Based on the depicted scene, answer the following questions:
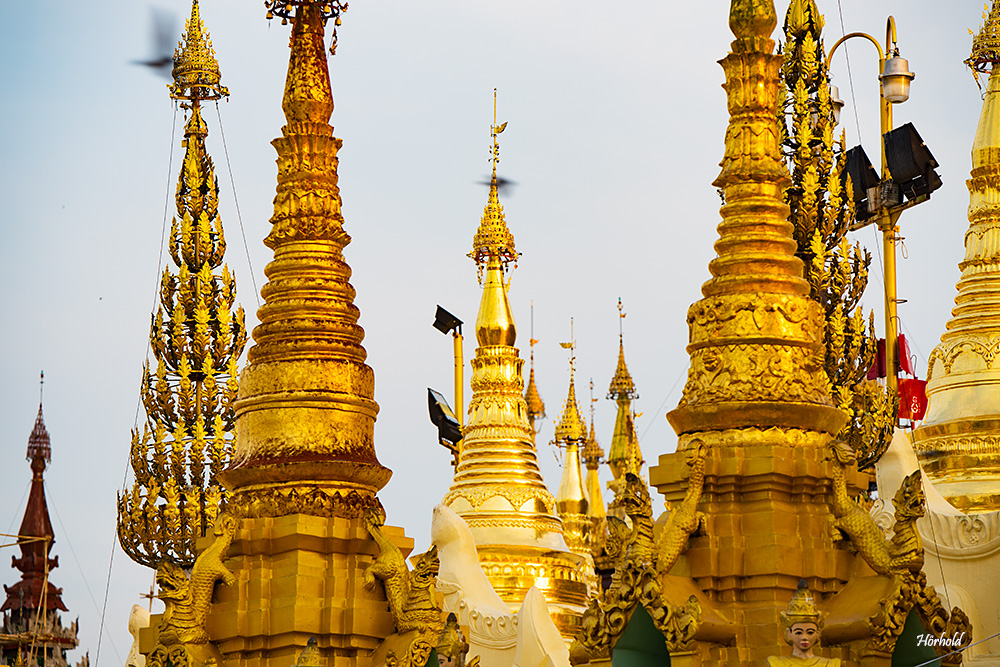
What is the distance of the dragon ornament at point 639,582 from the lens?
46.9 ft

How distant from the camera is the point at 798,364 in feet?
51.1

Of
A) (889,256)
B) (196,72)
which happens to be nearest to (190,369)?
(196,72)

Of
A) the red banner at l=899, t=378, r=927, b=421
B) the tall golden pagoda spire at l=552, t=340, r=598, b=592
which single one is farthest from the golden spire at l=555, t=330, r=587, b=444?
the red banner at l=899, t=378, r=927, b=421

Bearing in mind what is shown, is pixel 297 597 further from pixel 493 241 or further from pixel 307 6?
pixel 493 241

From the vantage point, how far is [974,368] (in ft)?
81.8

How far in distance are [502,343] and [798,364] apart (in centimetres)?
1764

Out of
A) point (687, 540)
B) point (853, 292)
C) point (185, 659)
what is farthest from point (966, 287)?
point (185, 659)

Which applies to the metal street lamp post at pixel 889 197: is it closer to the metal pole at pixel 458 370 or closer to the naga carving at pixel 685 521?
the naga carving at pixel 685 521

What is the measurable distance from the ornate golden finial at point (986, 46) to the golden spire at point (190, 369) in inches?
422

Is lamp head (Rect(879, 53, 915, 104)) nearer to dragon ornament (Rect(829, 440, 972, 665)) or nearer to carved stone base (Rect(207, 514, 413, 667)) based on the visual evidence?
dragon ornament (Rect(829, 440, 972, 665))

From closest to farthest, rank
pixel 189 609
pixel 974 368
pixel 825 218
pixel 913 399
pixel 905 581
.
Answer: pixel 905 581
pixel 189 609
pixel 825 218
pixel 974 368
pixel 913 399

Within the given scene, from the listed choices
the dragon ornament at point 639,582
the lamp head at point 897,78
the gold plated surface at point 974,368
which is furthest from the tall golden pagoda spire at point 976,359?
the dragon ornament at point 639,582

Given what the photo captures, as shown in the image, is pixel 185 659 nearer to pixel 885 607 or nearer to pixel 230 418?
pixel 885 607

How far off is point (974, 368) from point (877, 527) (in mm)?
10513
